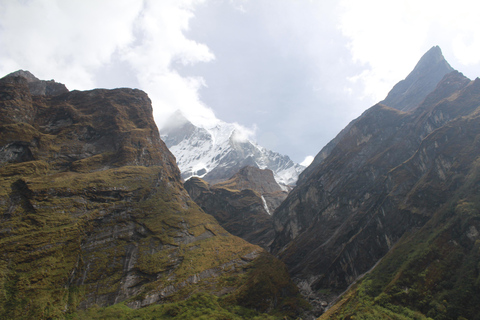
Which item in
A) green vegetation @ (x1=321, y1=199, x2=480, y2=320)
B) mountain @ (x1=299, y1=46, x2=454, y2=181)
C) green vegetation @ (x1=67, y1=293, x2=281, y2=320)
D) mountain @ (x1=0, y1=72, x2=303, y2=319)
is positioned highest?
mountain @ (x1=299, y1=46, x2=454, y2=181)

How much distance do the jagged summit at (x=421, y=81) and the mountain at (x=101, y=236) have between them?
→ 144942 millimetres

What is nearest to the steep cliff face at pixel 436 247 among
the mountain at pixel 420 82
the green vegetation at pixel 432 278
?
the green vegetation at pixel 432 278

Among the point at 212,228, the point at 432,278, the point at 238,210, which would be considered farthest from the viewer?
the point at 238,210

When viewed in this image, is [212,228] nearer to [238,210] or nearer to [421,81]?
[238,210]

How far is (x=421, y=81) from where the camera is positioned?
174 metres

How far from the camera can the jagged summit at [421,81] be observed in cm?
16212

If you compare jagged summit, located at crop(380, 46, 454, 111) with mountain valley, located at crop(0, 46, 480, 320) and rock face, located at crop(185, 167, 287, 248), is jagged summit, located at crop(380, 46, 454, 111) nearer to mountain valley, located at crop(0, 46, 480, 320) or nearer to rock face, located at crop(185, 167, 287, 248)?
mountain valley, located at crop(0, 46, 480, 320)

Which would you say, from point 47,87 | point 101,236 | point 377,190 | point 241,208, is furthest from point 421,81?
point 47,87

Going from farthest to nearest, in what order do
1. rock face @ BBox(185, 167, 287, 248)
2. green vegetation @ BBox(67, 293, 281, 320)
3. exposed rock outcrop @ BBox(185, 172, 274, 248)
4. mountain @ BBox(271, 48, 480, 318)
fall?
rock face @ BBox(185, 167, 287, 248), exposed rock outcrop @ BBox(185, 172, 274, 248), mountain @ BBox(271, 48, 480, 318), green vegetation @ BBox(67, 293, 281, 320)

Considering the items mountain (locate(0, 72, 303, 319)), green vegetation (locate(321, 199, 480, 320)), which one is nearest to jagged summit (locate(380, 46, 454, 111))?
green vegetation (locate(321, 199, 480, 320))

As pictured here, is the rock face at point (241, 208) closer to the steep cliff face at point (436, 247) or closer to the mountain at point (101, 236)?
the mountain at point (101, 236)

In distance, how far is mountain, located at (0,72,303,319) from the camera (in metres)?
52.9

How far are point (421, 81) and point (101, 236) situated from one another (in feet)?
667

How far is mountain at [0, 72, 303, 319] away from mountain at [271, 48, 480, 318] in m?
20.0
